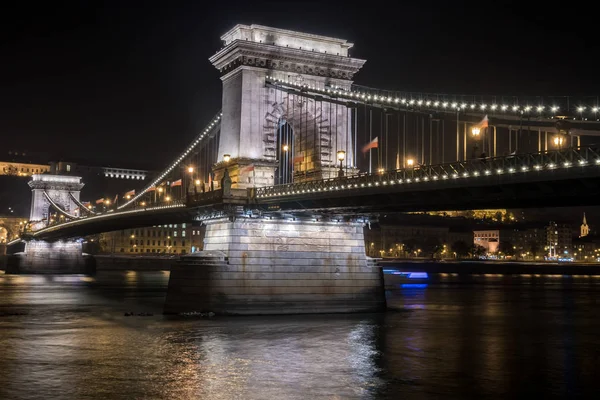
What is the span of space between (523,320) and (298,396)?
29030 millimetres

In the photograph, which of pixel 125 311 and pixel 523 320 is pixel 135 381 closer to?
pixel 125 311

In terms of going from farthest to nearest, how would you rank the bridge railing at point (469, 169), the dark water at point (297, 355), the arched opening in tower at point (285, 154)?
the arched opening in tower at point (285, 154)
the bridge railing at point (469, 169)
the dark water at point (297, 355)

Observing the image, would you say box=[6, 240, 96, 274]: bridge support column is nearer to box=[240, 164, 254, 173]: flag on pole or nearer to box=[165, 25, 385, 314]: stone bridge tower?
box=[165, 25, 385, 314]: stone bridge tower

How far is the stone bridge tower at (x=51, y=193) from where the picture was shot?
13150 centimetres

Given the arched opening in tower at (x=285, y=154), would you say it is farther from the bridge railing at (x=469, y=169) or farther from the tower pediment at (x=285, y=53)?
the bridge railing at (x=469, y=169)

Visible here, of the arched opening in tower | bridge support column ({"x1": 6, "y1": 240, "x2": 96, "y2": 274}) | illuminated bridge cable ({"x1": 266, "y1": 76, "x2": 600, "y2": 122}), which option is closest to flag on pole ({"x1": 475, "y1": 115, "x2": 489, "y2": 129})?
illuminated bridge cable ({"x1": 266, "y1": 76, "x2": 600, "y2": 122})

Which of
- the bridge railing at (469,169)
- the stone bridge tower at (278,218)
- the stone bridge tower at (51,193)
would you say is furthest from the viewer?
the stone bridge tower at (51,193)

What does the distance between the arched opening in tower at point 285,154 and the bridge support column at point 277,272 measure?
26.9 ft

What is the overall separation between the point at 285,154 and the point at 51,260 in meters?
68.2

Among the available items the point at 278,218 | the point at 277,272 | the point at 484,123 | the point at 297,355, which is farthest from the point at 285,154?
the point at 297,355

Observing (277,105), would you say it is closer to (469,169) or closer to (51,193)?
(469,169)

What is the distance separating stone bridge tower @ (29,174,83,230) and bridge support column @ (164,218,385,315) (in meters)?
90.1

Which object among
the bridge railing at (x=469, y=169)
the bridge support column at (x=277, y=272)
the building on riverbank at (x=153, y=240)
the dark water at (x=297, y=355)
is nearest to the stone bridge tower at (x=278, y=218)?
the bridge support column at (x=277, y=272)

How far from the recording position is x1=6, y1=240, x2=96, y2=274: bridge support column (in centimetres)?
11125
